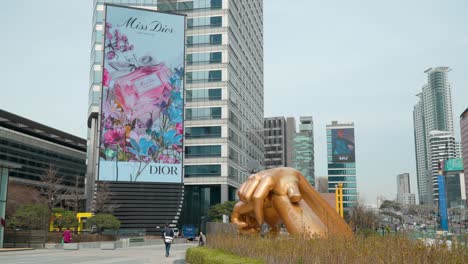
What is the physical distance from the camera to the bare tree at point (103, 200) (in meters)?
49.8

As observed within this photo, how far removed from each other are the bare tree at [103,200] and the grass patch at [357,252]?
39436 millimetres

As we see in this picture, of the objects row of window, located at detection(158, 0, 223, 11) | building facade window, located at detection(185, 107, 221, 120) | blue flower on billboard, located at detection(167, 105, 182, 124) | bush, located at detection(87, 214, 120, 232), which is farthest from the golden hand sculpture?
row of window, located at detection(158, 0, 223, 11)

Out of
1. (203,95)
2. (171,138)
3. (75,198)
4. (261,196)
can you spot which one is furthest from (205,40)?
(261,196)

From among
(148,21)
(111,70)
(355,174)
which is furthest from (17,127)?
(355,174)

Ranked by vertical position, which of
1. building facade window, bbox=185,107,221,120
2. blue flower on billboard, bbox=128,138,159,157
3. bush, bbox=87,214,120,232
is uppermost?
building facade window, bbox=185,107,221,120

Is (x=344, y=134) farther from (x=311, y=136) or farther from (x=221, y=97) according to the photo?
Result: (x=221, y=97)

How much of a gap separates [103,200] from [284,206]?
37067 mm

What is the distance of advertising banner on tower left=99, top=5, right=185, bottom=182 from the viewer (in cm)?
5303

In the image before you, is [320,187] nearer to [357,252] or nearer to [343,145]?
[343,145]

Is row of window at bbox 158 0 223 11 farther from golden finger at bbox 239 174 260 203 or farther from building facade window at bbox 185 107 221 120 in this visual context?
golden finger at bbox 239 174 260 203

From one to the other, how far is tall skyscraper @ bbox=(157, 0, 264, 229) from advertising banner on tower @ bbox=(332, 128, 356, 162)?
267 ft

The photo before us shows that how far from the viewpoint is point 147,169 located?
53844mm

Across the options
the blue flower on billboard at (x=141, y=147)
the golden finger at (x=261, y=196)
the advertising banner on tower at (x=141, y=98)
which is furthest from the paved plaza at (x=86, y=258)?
the blue flower on billboard at (x=141, y=147)

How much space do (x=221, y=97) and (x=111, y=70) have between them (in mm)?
15405
